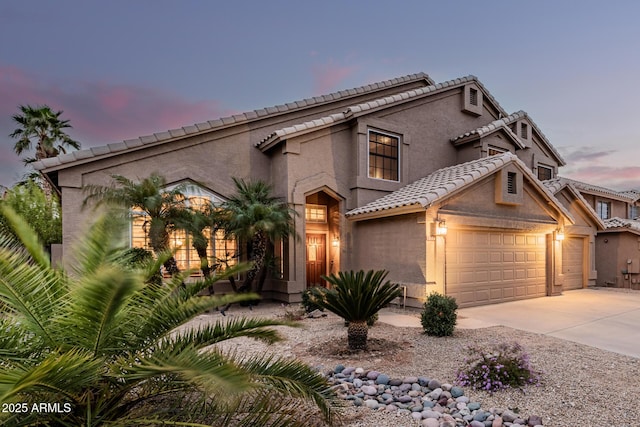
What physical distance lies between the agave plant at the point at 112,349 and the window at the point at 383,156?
1024 cm

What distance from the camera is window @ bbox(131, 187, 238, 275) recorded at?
10055 millimetres

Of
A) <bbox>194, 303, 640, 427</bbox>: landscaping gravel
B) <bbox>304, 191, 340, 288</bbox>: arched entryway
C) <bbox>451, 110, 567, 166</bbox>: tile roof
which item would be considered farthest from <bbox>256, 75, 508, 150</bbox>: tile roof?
<bbox>194, 303, 640, 427</bbox>: landscaping gravel

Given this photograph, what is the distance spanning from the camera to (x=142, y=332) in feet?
10.6

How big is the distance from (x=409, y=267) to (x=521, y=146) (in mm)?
10446

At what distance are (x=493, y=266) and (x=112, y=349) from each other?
11.0 metres

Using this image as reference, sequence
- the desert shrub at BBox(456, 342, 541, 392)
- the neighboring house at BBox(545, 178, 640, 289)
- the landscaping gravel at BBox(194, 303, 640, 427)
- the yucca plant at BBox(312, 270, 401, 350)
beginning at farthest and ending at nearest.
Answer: the neighboring house at BBox(545, 178, 640, 289), the yucca plant at BBox(312, 270, 401, 350), the desert shrub at BBox(456, 342, 541, 392), the landscaping gravel at BBox(194, 303, 640, 427)

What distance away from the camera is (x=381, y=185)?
12.9m

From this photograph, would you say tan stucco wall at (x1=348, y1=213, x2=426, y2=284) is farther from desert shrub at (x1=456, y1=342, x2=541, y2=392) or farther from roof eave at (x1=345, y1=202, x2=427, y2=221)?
desert shrub at (x1=456, y1=342, x2=541, y2=392)

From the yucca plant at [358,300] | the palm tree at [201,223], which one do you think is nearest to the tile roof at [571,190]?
the yucca plant at [358,300]

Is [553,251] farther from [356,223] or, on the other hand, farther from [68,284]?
[68,284]

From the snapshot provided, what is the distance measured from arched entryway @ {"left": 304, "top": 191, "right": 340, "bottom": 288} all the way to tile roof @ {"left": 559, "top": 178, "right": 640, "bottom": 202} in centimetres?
1261

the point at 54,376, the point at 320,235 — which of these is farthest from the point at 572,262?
the point at 54,376

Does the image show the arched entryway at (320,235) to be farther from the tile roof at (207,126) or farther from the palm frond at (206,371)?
the palm frond at (206,371)

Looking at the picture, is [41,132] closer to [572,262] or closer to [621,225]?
[572,262]
